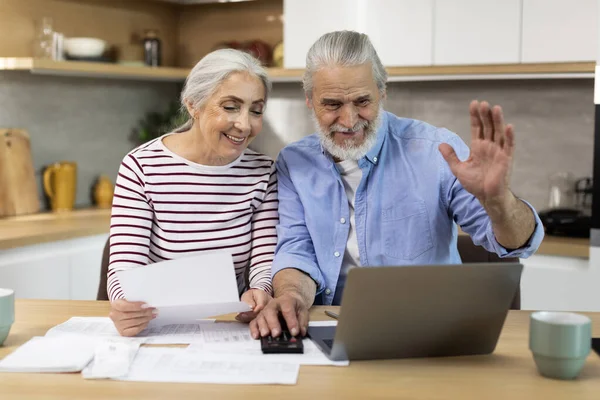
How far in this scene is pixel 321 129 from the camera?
2033 mm

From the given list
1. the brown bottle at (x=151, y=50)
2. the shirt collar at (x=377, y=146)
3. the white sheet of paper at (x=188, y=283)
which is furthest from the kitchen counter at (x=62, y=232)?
the white sheet of paper at (x=188, y=283)

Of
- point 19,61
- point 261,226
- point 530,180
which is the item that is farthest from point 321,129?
point 530,180

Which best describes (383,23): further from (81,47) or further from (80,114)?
(80,114)

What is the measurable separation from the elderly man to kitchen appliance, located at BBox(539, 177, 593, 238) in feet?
4.33

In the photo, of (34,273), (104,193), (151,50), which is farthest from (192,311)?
(151,50)

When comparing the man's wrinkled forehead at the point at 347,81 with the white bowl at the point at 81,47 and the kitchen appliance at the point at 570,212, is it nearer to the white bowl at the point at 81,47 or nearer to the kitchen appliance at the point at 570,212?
the kitchen appliance at the point at 570,212

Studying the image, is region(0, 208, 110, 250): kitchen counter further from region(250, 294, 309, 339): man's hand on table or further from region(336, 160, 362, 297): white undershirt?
region(250, 294, 309, 339): man's hand on table

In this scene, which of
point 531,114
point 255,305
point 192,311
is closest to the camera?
point 192,311

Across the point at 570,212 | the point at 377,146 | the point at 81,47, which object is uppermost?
the point at 81,47

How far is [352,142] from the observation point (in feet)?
6.51

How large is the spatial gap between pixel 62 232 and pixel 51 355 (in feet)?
5.65

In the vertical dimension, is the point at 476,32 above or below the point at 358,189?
above

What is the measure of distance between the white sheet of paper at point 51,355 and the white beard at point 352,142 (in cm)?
81

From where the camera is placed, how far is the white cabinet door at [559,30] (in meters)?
3.11
